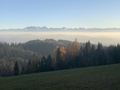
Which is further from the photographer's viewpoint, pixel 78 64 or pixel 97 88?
pixel 78 64

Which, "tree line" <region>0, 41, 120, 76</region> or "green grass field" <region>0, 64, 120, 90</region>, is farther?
"tree line" <region>0, 41, 120, 76</region>

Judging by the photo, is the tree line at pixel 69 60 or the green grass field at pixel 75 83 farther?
the tree line at pixel 69 60

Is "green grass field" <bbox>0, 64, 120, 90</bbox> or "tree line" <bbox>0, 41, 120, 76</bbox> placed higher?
"green grass field" <bbox>0, 64, 120, 90</bbox>

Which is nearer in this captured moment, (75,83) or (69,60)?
(75,83)

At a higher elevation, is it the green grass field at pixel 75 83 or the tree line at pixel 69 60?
the green grass field at pixel 75 83

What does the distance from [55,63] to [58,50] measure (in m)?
6.74

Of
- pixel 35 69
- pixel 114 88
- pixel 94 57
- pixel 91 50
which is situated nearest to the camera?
pixel 114 88

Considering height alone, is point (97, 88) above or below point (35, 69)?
above

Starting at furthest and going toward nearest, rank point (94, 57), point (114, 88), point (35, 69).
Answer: point (94, 57)
point (35, 69)
point (114, 88)

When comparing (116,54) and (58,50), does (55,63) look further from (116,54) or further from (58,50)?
(116,54)

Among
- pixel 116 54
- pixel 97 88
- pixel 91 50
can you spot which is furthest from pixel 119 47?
pixel 97 88

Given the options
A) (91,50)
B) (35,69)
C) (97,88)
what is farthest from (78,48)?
(97,88)

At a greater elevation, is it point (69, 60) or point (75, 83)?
point (75, 83)

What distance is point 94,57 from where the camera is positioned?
96562 mm
